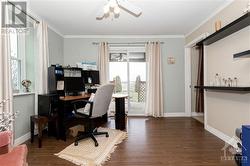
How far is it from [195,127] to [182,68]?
1.98m

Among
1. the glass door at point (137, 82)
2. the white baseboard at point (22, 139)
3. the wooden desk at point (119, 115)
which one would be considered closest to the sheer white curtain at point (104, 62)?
the glass door at point (137, 82)

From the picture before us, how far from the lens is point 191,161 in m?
2.43

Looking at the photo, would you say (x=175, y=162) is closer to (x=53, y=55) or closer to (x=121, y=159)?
(x=121, y=159)

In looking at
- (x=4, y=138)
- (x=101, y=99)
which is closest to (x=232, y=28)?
(x=101, y=99)

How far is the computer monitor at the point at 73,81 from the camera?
4.05 m

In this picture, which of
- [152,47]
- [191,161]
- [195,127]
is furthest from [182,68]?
[191,161]

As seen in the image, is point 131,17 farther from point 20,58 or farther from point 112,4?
point 20,58

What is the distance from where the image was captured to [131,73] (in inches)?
229

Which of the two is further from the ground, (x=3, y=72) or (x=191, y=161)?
(x=3, y=72)

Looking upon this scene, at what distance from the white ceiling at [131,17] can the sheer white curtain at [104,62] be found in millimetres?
414

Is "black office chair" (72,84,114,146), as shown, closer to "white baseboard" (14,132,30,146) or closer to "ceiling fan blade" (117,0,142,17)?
"white baseboard" (14,132,30,146)

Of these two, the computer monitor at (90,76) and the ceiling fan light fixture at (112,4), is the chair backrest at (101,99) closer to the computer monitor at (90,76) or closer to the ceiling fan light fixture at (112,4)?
the ceiling fan light fixture at (112,4)

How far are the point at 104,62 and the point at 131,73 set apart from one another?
0.94 metres

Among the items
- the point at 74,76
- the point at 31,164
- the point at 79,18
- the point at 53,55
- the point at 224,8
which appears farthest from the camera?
the point at 53,55
